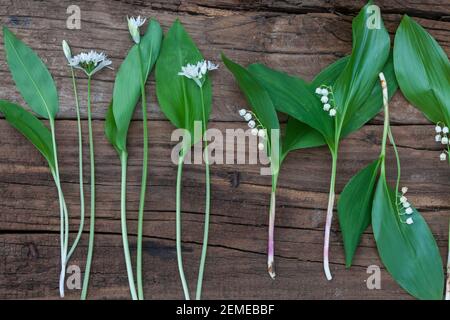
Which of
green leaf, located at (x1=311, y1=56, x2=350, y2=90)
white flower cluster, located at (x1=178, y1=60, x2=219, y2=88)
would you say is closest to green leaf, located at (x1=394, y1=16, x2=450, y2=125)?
green leaf, located at (x1=311, y1=56, x2=350, y2=90)

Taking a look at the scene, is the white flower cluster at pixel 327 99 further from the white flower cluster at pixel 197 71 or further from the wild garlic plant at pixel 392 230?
the white flower cluster at pixel 197 71

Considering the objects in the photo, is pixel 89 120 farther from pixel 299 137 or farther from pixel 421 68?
pixel 421 68

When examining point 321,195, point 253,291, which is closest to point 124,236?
point 253,291

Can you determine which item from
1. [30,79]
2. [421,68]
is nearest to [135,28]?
[30,79]

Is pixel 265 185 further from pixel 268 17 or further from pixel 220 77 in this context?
pixel 268 17

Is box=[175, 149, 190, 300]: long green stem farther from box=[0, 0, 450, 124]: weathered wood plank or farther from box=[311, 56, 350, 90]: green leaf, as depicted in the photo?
box=[311, 56, 350, 90]: green leaf

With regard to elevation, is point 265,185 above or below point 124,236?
above
